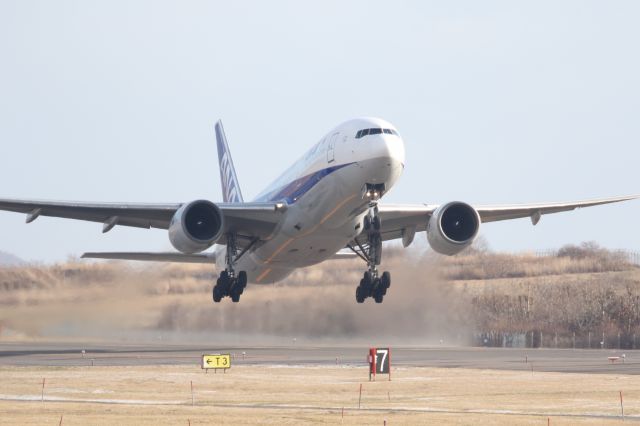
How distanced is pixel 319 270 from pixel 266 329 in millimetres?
4332

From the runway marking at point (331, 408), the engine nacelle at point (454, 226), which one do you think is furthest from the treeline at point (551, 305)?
the runway marking at point (331, 408)

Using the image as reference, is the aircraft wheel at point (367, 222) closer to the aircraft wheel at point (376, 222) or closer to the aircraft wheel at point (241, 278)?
the aircraft wheel at point (376, 222)

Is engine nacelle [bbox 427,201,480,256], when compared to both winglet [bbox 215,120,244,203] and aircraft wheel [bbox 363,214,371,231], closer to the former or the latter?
aircraft wheel [bbox 363,214,371,231]

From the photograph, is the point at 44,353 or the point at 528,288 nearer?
the point at 44,353

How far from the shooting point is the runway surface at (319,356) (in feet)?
173

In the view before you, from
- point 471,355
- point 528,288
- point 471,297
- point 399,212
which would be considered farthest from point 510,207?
point 528,288

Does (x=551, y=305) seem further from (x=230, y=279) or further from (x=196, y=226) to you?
(x=196, y=226)

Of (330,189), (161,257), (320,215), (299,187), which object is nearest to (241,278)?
(299,187)

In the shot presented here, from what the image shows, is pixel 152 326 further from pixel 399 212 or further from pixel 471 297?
pixel 399 212

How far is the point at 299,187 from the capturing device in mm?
39562

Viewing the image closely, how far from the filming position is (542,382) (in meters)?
43.3

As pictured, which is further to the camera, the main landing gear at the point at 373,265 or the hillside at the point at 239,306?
the hillside at the point at 239,306

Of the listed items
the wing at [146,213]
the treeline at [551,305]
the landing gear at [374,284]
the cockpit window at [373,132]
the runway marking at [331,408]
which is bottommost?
the runway marking at [331,408]

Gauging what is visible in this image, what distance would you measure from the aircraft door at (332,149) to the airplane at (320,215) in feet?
0.15
